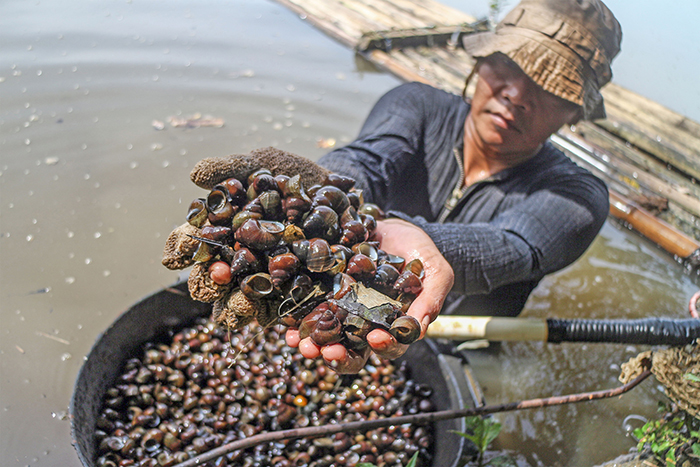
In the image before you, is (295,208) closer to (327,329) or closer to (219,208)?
(219,208)

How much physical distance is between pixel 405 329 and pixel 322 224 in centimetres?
43

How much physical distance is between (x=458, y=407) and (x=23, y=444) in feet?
6.14

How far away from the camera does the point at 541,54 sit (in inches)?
77.9

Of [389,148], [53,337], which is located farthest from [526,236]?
[53,337]

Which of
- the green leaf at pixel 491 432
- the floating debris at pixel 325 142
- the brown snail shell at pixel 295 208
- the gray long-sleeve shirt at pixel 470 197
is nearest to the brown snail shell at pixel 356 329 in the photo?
the brown snail shell at pixel 295 208

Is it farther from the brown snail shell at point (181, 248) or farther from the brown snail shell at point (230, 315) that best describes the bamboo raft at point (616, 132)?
the brown snail shell at point (181, 248)

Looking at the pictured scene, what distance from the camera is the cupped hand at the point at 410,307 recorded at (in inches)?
51.3

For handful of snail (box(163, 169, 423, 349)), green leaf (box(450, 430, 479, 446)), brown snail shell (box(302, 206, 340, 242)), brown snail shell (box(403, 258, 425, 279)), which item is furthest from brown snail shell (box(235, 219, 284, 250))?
green leaf (box(450, 430, 479, 446))

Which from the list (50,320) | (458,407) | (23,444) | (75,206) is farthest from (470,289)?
(75,206)

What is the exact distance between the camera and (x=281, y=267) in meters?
1.34

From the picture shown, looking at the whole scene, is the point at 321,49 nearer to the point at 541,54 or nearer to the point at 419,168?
the point at 419,168

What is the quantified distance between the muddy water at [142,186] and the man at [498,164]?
780 mm

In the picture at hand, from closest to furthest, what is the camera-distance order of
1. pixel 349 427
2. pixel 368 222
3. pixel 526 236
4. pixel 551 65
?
pixel 368 222 → pixel 349 427 → pixel 551 65 → pixel 526 236

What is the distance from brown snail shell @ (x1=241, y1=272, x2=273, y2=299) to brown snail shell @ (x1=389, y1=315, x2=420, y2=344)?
0.38 m
